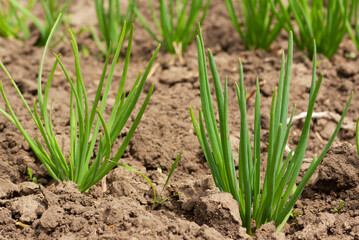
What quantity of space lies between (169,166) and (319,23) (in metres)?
1.28

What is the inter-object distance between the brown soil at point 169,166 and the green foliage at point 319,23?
0.08 metres

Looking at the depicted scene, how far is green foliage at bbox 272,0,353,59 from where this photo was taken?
2.52 metres

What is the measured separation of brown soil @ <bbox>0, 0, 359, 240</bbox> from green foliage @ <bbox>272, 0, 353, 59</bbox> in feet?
0.28

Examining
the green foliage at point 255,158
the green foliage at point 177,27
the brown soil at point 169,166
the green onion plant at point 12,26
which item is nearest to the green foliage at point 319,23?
the brown soil at point 169,166

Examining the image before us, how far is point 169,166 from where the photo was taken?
192cm

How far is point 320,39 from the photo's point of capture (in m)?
2.66

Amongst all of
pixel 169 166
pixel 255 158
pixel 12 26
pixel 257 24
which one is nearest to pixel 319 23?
pixel 257 24

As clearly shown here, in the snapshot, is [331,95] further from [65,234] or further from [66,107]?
[65,234]

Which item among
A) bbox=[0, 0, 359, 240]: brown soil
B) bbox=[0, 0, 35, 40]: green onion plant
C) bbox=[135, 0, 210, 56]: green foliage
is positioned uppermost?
bbox=[135, 0, 210, 56]: green foliage

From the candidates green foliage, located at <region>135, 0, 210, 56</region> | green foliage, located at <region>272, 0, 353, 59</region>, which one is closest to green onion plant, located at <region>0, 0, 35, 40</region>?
green foliage, located at <region>135, 0, 210, 56</region>

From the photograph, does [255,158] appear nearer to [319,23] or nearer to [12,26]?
[319,23]

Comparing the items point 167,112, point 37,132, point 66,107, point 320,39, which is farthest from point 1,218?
point 320,39

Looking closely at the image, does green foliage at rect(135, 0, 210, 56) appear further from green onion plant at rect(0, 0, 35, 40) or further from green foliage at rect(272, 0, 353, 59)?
green onion plant at rect(0, 0, 35, 40)

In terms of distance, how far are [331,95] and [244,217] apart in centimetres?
113
